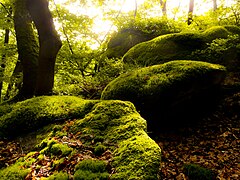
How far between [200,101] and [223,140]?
1219 millimetres

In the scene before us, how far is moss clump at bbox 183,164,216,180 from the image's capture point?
3910 mm

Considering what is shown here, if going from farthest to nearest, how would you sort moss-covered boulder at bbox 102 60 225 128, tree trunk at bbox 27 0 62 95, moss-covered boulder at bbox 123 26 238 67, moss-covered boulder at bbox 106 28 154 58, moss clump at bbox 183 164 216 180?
moss-covered boulder at bbox 106 28 154 58
moss-covered boulder at bbox 123 26 238 67
tree trunk at bbox 27 0 62 95
moss-covered boulder at bbox 102 60 225 128
moss clump at bbox 183 164 216 180

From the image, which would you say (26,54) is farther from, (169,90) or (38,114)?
(169,90)

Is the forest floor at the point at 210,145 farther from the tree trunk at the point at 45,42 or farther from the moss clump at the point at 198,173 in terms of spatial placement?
the tree trunk at the point at 45,42

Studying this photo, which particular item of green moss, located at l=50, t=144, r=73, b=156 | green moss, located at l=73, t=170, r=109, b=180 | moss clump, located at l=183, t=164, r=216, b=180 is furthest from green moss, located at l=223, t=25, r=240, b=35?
green moss, located at l=73, t=170, r=109, b=180

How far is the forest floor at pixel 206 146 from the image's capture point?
13.1 feet

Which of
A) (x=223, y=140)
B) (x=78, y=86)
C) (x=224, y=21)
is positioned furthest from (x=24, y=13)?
(x=224, y=21)

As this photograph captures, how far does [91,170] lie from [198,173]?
2.45 metres

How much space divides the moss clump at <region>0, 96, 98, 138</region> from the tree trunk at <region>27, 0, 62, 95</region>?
1439 mm

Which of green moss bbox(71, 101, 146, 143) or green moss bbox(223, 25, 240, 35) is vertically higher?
green moss bbox(223, 25, 240, 35)

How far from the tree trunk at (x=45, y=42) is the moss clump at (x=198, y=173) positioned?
14.0 feet

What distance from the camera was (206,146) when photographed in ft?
16.1

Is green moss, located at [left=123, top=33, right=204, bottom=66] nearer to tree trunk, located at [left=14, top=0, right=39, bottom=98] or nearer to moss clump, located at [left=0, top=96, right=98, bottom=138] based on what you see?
tree trunk, located at [left=14, top=0, right=39, bottom=98]

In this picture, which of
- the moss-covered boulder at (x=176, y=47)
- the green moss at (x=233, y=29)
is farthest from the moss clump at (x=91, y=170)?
the green moss at (x=233, y=29)
